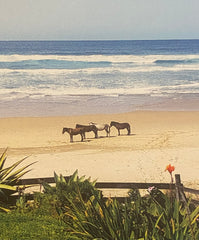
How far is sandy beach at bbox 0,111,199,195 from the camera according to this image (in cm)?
1631

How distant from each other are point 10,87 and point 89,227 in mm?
37752

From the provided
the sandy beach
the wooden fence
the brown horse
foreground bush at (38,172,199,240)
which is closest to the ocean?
the sandy beach

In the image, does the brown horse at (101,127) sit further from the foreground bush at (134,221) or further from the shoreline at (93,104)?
the foreground bush at (134,221)

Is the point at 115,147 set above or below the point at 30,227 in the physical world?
above

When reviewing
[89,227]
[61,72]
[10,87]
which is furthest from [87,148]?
[61,72]

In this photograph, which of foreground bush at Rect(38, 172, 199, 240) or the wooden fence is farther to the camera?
the wooden fence

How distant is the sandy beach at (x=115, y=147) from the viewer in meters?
16.3

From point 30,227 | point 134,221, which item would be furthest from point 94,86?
point 134,221

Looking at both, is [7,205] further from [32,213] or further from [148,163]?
[148,163]

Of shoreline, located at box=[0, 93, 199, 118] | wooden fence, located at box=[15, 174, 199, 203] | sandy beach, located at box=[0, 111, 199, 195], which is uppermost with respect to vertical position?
shoreline, located at box=[0, 93, 199, 118]

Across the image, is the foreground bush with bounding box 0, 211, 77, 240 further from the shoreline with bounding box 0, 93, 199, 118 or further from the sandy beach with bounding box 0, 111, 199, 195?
the shoreline with bounding box 0, 93, 199, 118

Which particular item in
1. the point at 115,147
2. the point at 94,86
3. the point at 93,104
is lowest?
the point at 115,147

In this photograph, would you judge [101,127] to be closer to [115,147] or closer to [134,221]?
[115,147]

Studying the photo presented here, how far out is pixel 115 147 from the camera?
21.2m
